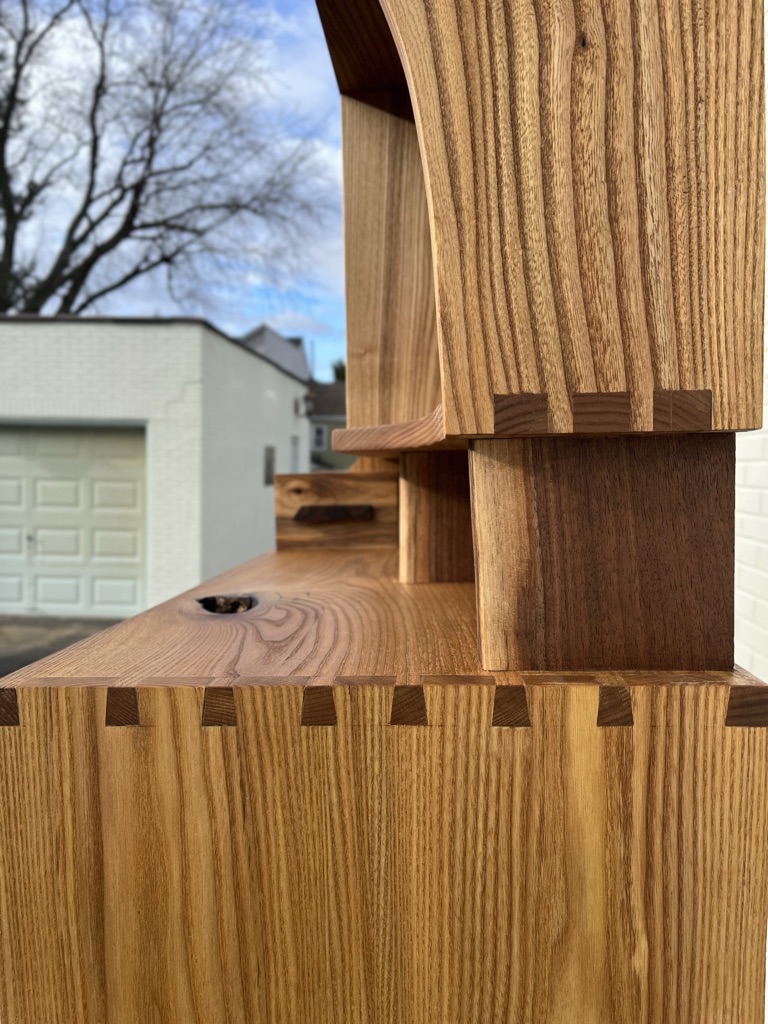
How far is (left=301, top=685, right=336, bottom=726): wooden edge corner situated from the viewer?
59 centimetres

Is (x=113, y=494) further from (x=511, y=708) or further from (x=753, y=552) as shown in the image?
(x=511, y=708)

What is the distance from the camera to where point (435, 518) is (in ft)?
3.73

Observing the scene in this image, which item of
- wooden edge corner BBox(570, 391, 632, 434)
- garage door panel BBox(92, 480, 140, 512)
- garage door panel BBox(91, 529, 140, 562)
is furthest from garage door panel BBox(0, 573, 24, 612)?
wooden edge corner BBox(570, 391, 632, 434)

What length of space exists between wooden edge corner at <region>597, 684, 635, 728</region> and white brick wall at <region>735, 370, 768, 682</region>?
137 centimetres

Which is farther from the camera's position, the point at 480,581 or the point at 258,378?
the point at 258,378

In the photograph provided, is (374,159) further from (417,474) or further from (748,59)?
(748,59)

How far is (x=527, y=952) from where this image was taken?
1.92 feet

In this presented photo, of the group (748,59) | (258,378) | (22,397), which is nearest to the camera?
(748,59)

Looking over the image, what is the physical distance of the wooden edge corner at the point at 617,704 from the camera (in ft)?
1.89

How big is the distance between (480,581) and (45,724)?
1.10 feet

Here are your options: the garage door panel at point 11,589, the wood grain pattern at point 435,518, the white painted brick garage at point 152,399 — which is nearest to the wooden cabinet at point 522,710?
the wood grain pattern at point 435,518

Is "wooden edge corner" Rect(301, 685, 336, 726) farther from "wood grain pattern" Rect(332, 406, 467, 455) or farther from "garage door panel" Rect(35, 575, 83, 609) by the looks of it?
"garage door panel" Rect(35, 575, 83, 609)

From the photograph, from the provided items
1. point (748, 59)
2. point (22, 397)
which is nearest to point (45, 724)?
point (748, 59)

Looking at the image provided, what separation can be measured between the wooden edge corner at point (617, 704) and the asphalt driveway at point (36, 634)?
25.5ft
